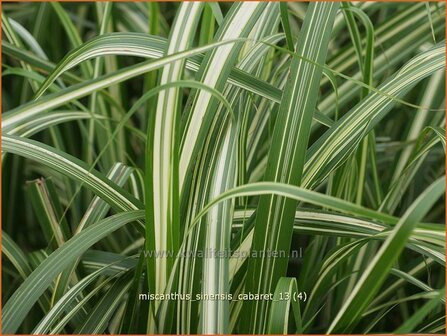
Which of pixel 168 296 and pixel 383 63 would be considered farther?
pixel 383 63

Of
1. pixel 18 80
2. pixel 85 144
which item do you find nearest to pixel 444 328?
pixel 85 144

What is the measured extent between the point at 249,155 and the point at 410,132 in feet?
0.90

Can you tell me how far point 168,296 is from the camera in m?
0.53

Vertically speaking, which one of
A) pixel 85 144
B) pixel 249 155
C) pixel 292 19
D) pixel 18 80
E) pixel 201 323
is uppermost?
pixel 292 19

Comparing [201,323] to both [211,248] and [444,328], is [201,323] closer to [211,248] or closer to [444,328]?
[211,248]

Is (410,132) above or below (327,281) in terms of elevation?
above

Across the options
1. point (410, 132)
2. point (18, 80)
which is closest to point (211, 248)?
point (410, 132)

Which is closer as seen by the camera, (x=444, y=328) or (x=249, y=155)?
(x=444, y=328)

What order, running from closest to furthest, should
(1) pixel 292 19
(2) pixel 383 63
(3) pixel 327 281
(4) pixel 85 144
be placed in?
(3) pixel 327 281
(2) pixel 383 63
(4) pixel 85 144
(1) pixel 292 19

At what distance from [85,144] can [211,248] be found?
506mm

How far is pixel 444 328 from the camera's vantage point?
595 millimetres

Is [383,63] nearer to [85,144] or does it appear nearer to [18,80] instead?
[85,144]

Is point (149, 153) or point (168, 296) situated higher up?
point (149, 153)

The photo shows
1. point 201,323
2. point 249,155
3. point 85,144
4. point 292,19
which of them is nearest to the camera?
point 201,323
